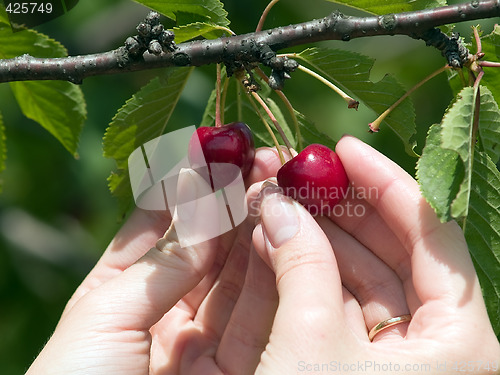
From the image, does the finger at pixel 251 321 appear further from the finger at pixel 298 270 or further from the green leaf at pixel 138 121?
the green leaf at pixel 138 121

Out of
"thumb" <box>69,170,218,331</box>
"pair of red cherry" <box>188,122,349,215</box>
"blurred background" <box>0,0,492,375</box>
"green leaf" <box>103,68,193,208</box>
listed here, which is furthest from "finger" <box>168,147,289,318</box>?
"blurred background" <box>0,0,492,375</box>

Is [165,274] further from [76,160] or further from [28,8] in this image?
[76,160]

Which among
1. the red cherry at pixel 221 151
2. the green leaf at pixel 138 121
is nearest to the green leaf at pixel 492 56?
the red cherry at pixel 221 151

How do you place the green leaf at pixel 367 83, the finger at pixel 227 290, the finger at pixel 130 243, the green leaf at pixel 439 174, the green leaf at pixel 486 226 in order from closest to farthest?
the green leaf at pixel 439 174, the green leaf at pixel 486 226, the green leaf at pixel 367 83, the finger at pixel 227 290, the finger at pixel 130 243

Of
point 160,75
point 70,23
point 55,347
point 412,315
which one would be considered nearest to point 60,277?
point 70,23

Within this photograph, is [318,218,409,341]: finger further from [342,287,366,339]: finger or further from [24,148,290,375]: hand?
[24,148,290,375]: hand

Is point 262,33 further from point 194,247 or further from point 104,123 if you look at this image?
point 104,123
